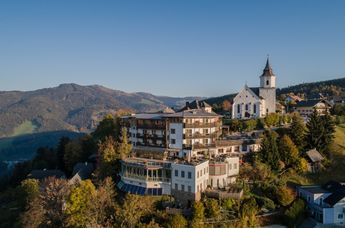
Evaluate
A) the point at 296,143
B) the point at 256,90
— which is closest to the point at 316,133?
the point at 296,143

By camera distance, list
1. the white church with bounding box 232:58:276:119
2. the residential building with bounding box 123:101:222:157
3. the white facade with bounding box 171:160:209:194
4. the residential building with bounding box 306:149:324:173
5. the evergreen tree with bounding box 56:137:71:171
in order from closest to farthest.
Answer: the white facade with bounding box 171:160:209:194 < the residential building with bounding box 123:101:222:157 < the residential building with bounding box 306:149:324:173 < the white church with bounding box 232:58:276:119 < the evergreen tree with bounding box 56:137:71:171

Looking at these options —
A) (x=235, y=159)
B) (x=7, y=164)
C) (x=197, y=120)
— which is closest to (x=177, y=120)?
(x=197, y=120)

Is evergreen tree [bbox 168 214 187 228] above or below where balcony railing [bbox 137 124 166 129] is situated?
below

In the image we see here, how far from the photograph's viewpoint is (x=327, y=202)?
1897 inches

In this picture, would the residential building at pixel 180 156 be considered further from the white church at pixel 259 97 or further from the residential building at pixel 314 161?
the white church at pixel 259 97

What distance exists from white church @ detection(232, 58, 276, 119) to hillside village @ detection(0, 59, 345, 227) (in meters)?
7.39

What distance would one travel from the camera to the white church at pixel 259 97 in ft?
269

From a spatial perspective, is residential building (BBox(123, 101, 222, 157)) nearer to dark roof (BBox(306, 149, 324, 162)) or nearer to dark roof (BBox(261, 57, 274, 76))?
dark roof (BBox(306, 149, 324, 162))

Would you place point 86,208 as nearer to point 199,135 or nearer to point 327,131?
point 199,135

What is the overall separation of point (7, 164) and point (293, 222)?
184 meters

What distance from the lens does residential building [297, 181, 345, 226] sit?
156 ft

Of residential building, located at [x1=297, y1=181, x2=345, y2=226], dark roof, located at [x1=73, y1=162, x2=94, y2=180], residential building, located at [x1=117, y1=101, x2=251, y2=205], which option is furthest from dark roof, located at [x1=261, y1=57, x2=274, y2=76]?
dark roof, located at [x1=73, y1=162, x2=94, y2=180]

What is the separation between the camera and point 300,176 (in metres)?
57.9

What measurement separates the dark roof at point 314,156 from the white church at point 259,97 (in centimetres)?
2231
